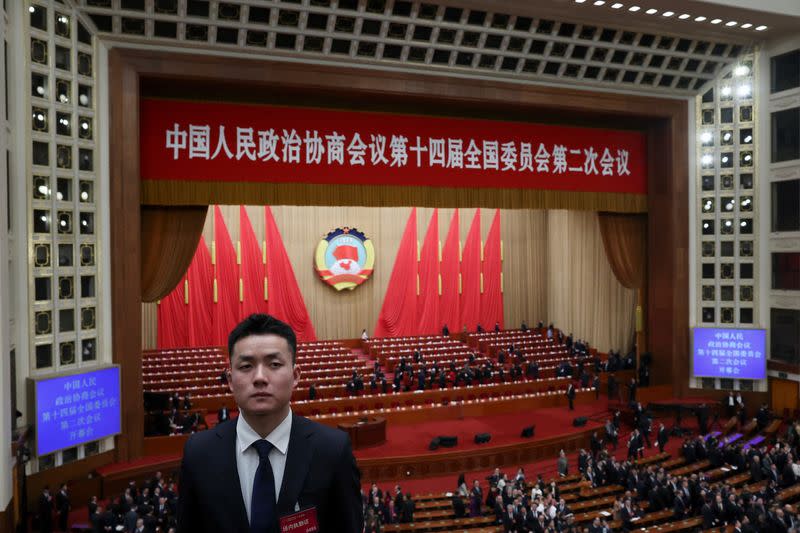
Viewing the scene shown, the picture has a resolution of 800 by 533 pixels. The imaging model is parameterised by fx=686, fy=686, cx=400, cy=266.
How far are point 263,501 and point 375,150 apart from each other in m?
13.9

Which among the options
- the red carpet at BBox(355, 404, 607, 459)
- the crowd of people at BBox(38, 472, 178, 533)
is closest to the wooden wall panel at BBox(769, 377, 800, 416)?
the red carpet at BBox(355, 404, 607, 459)

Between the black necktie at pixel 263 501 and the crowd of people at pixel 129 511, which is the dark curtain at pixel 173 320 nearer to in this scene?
the crowd of people at pixel 129 511

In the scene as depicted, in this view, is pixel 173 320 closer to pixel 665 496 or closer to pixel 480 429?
pixel 480 429

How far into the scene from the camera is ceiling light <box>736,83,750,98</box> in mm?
16703

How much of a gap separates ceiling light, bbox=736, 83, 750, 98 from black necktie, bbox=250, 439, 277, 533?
18.1 metres

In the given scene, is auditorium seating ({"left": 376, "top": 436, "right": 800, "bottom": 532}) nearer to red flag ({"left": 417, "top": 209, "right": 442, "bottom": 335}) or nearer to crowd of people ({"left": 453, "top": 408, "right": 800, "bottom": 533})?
crowd of people ({"left": 453, "top": 408, "right": 800, "bottom": 533})

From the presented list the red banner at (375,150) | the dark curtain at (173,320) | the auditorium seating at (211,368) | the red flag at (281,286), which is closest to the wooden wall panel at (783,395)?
the red banner at (375,150)

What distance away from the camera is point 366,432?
1368cm

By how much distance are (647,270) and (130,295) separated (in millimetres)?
12778

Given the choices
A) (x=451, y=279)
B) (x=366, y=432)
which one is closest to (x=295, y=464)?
(x=366, y=432)

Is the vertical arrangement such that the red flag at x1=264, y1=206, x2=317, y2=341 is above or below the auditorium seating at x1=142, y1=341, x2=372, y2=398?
above

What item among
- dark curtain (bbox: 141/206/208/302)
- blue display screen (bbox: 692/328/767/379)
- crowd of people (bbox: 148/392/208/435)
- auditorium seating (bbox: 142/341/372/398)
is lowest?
crowd of people (bbox: 148/392/208/435)

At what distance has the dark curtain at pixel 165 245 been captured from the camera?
45.5 feet

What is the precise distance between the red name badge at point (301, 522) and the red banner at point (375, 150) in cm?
1299
